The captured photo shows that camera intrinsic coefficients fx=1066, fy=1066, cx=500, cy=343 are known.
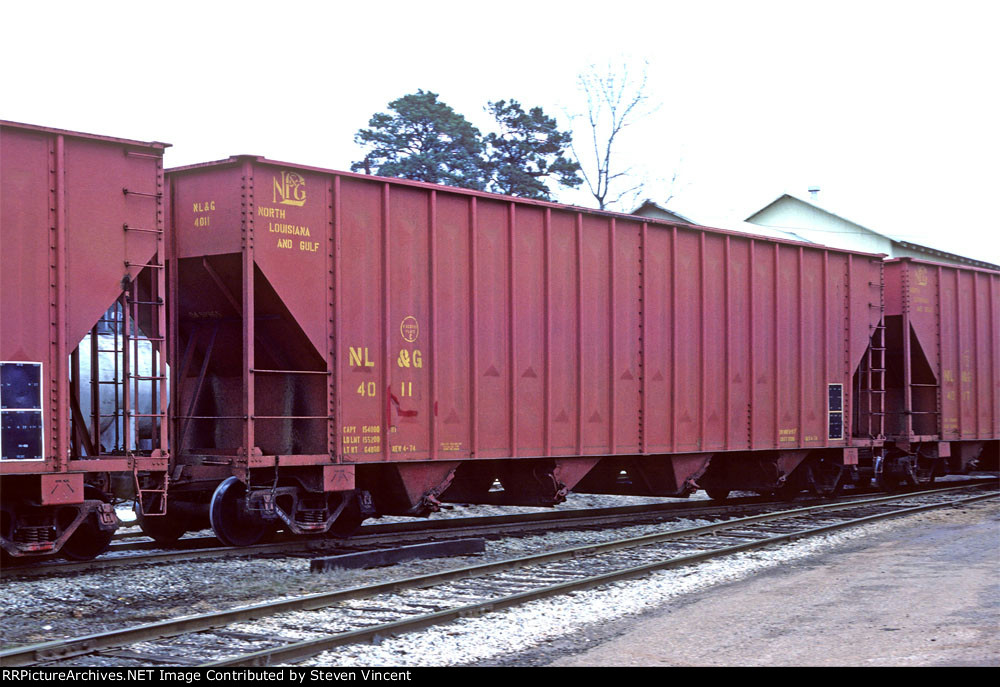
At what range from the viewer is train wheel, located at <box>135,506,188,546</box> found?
11.4 metres

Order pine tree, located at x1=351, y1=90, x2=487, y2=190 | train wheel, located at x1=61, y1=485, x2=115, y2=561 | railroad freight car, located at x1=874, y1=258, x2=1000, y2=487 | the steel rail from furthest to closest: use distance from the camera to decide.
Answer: pine tree, located at x1=351, y1=90, x2=487, y2=190 < railroad freight car, located at x1=874, y1=258, x2=1000, y2=487 < train wheel, located at x1=61, y1=485, x2=115, y2=561 < the steel rail

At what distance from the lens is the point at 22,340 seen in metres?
9.09

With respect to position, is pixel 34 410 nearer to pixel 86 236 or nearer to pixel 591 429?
pixel 86 236

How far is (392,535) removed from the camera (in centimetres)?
1233

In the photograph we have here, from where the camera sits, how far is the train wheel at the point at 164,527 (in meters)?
11.4

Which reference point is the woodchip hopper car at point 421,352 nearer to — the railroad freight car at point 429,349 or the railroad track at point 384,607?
the railroad freight car at point 429,349

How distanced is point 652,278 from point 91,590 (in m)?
8.22

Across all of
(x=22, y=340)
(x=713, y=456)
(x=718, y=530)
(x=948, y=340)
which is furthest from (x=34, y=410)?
(x=948, y=340)

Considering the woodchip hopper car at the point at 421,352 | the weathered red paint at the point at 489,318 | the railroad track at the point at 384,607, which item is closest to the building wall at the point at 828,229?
the weathered red paint at the point at 489,318

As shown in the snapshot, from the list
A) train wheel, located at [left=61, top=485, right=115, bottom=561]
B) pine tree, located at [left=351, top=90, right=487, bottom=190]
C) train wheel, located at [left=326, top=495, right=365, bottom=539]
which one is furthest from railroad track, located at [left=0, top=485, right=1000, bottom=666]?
pine tree, located at [left=351, top=90, right=487, bottom=190]

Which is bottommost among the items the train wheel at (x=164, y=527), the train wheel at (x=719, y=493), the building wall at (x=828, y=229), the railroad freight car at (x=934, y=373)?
the train wheel at (x=719, y=493)

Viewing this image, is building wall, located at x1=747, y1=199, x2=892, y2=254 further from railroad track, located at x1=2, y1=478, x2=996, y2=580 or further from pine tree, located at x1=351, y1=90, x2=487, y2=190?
railroad track, located at x1=2, y1=478, x2=996, y2=580

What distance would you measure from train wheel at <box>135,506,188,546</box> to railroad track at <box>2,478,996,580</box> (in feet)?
0.35

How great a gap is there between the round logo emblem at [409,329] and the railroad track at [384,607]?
2829 mm
